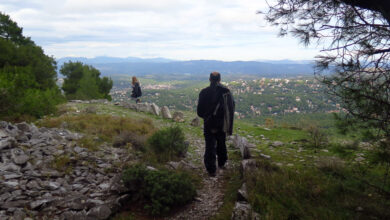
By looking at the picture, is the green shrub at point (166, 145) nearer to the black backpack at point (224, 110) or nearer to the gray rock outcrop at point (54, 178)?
the gray rock outcrop at point (54, 178)

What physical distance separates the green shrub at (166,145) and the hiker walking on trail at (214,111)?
152cm

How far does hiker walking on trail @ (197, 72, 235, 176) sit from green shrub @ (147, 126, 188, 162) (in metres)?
1.52

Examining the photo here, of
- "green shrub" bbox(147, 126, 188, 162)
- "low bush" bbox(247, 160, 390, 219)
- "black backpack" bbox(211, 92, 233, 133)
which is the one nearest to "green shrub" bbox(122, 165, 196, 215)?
"low bush" bbox(247, 160, 390, 219)

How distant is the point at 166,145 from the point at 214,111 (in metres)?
2.22

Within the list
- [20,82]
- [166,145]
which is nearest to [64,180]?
[166,145]

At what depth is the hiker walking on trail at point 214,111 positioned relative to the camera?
5.81 m

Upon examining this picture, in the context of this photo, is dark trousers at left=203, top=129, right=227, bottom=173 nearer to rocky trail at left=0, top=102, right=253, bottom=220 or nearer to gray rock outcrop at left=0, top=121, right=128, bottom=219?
rocky trail at left=0, top=102, right=253, bottom=220

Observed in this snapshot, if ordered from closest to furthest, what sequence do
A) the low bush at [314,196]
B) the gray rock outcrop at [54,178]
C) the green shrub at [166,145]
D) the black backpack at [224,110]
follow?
the low bush at [314,196], the gray rock outcrop at [54,178], the black backpack at [224,110], the green shrub at [166,145]

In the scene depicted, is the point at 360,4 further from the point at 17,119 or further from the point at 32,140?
the point at 17,119

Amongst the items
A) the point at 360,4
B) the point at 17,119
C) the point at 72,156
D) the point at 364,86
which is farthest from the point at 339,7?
the point at 17,119

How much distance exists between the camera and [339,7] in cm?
414

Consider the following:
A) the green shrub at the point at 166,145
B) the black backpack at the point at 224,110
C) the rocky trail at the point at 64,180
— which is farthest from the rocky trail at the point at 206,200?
the black backpack at the point at 224,110

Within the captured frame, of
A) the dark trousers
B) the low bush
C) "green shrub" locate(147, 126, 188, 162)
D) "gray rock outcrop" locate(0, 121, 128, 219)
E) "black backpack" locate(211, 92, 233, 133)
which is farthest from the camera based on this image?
"green shrub" locate(147, 126, 188, 162)

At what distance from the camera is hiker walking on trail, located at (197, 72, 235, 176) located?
581 centimetres
